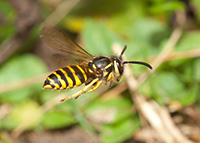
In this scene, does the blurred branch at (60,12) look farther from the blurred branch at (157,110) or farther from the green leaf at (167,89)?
the green leaf at (167,89)

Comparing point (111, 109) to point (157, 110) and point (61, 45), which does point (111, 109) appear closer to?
point (157, 110)

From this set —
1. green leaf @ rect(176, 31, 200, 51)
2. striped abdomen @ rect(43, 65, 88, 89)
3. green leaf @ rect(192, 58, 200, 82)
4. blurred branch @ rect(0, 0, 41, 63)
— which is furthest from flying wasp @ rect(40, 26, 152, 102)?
blurred branch @ rect(0, 0, 41, 63)

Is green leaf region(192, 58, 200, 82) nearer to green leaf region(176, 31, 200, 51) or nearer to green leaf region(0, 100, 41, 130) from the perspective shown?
green leaf region(176, 31, 200, 51)

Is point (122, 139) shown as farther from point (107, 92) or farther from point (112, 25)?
point (112, 25)

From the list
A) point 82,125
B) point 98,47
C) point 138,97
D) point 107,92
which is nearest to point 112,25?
point 98,47

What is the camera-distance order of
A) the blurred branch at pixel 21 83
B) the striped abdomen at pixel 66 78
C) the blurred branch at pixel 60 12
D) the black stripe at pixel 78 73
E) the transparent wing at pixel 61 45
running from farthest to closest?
the blurred branch at pixel 60 12 → the blurred branch at pixel 21 83 → the transparent wing at pixel 61 45 → the black stripe at pixel 78 73 → the striped abdomen at pixel 66 78

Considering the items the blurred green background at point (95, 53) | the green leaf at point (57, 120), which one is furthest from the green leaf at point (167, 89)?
the green leaf at point (57, 120)

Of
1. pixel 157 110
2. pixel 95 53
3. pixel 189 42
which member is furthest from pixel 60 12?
pixel 157 110
